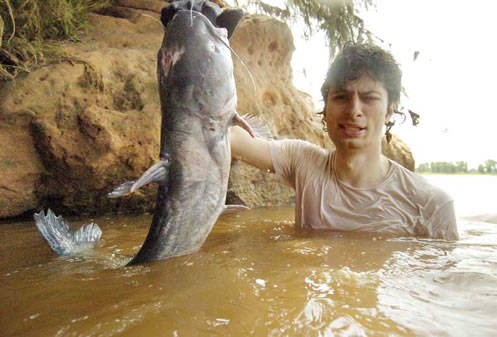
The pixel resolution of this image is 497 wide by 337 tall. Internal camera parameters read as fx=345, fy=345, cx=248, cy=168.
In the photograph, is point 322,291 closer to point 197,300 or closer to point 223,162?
point 197,300

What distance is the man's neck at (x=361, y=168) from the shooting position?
97.3 inches

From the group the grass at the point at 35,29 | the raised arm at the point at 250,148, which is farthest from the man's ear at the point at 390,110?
the grass at the point at 35,29

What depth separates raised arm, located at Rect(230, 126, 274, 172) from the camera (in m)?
2.43

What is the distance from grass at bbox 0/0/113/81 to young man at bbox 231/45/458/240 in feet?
8.59

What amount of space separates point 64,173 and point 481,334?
3.60 meters

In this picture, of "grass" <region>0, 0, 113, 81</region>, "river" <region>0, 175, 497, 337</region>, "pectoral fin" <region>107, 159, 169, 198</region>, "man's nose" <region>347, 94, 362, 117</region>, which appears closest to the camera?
"river" <region>0, 175, 497, 337</region>

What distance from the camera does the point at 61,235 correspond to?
2053 mm

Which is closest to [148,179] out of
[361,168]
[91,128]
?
[361,168]

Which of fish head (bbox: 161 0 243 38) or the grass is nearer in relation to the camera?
fish head (bbox: 161 0 243 38)

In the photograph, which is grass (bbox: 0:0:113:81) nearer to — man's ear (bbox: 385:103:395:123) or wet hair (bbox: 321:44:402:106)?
wet hair (bbox: 321:44:402:106)

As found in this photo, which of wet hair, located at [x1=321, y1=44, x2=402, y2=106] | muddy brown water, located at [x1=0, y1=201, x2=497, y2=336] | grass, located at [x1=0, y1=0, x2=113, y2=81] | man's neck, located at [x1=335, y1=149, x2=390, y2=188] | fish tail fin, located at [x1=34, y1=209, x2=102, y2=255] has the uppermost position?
grass, located at [x1=0, y1=0, x2=113, y2=81]

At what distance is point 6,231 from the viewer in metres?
2.92

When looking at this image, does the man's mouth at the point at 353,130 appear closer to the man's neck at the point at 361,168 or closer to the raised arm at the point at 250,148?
the man's neck at the point at 361,168

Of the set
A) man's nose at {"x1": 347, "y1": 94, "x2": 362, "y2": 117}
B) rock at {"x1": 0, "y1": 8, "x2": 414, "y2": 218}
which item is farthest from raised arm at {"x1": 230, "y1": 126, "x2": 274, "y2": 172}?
rock at {"x1": 0, "y1": 8, "x2": 414, "y2": 218}
